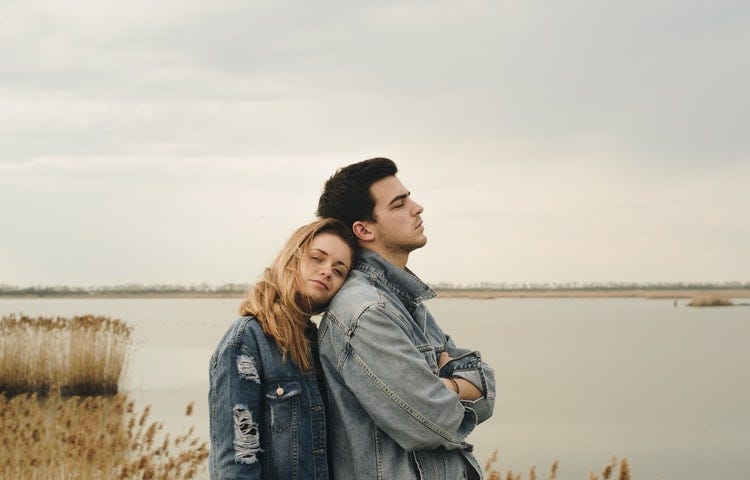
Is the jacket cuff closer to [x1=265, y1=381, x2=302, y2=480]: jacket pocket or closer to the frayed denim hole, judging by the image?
[x1=265, y1=381, x2=302, y2=480]: jacket pocket

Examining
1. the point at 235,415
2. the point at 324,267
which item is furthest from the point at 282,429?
the point at 324,267

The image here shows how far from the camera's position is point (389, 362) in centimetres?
269

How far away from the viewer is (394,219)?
122 inches

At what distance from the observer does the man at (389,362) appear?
2.69m

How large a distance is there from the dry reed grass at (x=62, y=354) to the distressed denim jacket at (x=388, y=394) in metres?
10.3

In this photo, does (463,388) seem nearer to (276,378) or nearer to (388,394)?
(388,394)

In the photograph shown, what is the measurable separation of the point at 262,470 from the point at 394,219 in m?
1.02

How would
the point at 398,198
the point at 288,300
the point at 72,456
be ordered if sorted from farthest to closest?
the point at 72,456, the point at 398,198, the point at 288,300

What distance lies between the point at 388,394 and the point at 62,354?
10835 mm

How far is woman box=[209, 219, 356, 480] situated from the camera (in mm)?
2617

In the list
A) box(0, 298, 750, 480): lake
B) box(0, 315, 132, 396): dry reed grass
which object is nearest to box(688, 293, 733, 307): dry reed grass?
box(0, 298, 750, 480): lake

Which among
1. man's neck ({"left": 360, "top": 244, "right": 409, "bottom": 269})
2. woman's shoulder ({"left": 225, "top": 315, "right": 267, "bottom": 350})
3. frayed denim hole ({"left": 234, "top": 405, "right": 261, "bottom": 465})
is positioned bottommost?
frayed denim hole ({"left": 234, "top": 405, "right": 261, "bottom": 465})

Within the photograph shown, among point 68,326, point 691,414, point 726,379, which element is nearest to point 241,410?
point 68,326

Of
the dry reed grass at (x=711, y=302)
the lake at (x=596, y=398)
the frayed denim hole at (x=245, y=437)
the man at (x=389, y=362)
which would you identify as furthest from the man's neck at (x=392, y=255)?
the dry reed grass at (x=711, y=302)
